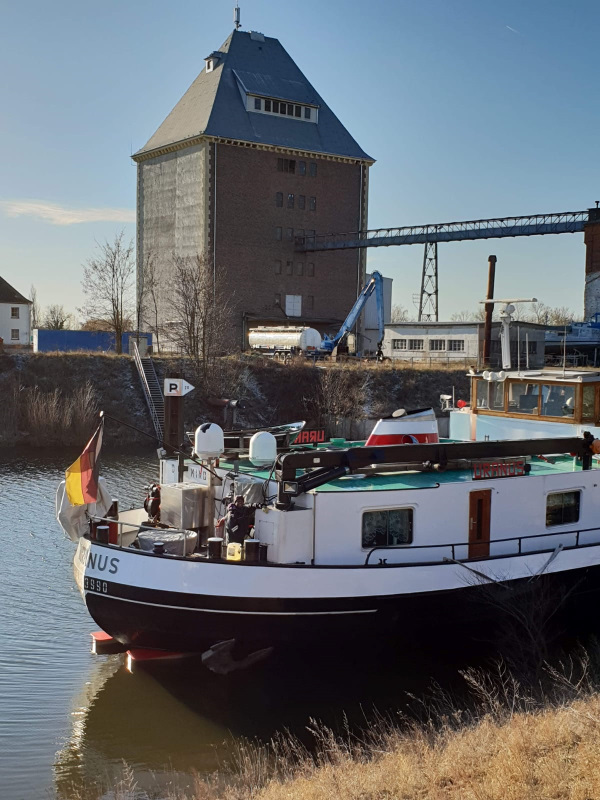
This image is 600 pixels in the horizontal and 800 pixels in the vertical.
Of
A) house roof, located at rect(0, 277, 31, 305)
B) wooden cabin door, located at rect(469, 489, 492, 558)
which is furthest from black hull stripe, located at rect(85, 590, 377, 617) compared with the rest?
house roof, located at rect(0, 277, 31, 305)

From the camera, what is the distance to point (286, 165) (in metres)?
62.5

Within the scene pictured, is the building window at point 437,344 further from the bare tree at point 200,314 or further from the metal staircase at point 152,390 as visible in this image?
the metal staircase at point 152,390

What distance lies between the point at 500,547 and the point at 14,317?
66481 millimetres

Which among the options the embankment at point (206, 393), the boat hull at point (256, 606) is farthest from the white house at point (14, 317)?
the boat hull at point (256, 606)

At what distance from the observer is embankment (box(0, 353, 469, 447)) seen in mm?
39344

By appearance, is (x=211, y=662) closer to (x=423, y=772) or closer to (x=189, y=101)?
(x=423, y=772)

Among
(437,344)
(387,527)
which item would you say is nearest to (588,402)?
(387,527)

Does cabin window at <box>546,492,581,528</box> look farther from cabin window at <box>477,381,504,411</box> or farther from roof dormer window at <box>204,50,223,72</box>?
roof dormer window at <box>204,50,223,72</box>

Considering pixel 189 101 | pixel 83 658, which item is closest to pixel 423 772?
pixel 83 658

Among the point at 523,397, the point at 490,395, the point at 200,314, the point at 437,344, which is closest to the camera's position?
the point at 523,397

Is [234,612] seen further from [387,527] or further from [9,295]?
[9,295]

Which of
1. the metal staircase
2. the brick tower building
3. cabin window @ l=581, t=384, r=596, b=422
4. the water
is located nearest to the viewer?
the water

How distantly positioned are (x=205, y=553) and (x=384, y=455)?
350cm

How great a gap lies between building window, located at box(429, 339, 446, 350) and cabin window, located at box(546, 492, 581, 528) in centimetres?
4005
